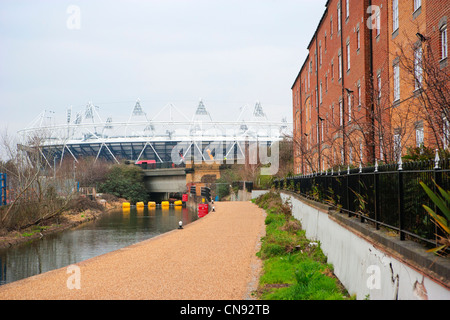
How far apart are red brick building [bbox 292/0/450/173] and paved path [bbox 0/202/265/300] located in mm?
4566

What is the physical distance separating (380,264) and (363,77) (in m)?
17.5

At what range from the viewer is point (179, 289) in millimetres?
9188

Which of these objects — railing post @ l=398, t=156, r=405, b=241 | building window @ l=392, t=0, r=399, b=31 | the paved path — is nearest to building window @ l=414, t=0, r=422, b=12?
building window @ l=392, t=0, r=399, b=31

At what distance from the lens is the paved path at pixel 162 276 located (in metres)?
8.98

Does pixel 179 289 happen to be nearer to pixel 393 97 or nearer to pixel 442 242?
pixel 442 242

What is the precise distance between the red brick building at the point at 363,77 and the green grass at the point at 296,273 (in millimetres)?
2869

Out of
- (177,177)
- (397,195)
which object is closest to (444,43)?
(397,195)

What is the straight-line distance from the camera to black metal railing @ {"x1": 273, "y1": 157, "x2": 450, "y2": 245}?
5.37 metres

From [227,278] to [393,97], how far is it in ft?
40.2

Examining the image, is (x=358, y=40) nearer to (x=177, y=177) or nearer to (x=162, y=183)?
(x=177, y=177)

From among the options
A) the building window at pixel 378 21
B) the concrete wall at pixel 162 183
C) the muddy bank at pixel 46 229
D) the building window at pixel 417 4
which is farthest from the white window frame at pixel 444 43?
the concrete wall at pixel 162 183

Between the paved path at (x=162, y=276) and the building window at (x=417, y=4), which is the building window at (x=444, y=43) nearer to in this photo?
the building window at (x=417, y=4)

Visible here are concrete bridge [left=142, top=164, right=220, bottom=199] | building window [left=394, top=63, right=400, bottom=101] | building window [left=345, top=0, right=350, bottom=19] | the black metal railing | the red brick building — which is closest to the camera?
the black metal railing

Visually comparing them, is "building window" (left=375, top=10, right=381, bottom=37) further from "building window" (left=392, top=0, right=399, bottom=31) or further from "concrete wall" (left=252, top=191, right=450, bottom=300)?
"concrete wall" (left=252, top=191, right=450, bottom=300)
